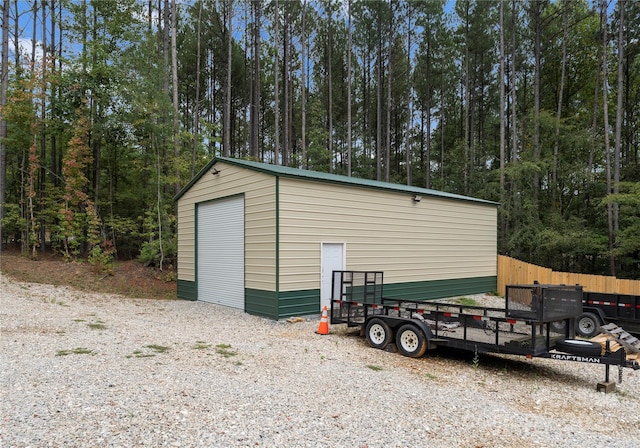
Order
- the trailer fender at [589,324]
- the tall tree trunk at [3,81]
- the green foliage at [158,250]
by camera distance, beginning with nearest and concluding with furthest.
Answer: the trailer fender at [589,324], the green foliage at [158,250], the tall tree trunk at [3,81]

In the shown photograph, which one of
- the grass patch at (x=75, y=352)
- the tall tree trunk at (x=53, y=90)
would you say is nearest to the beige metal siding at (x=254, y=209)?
the grass patch at (x=75, y=352)

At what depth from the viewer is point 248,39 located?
27.7 meters

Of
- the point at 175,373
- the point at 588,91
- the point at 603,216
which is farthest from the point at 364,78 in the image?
the point at 175,373

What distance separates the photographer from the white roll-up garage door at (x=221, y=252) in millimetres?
11172

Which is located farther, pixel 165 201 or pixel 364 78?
pixel 364 78

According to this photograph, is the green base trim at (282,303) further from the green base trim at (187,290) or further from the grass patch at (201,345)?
the green base trim at (187,290)

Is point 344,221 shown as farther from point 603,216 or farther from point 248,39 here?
point 248,39

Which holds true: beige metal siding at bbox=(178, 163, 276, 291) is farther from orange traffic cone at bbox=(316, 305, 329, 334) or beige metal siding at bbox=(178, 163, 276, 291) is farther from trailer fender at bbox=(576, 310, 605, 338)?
trailer fender at bbox=(576, 310, 605, 338)

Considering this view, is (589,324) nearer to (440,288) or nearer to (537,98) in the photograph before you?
(440,288)

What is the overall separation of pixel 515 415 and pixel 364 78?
3066cm

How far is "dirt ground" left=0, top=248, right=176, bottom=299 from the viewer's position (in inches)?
570

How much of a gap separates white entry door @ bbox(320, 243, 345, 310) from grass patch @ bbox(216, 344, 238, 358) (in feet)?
12.1

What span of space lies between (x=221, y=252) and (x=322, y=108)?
21.8 m

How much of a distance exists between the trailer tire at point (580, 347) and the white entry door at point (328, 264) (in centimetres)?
556
